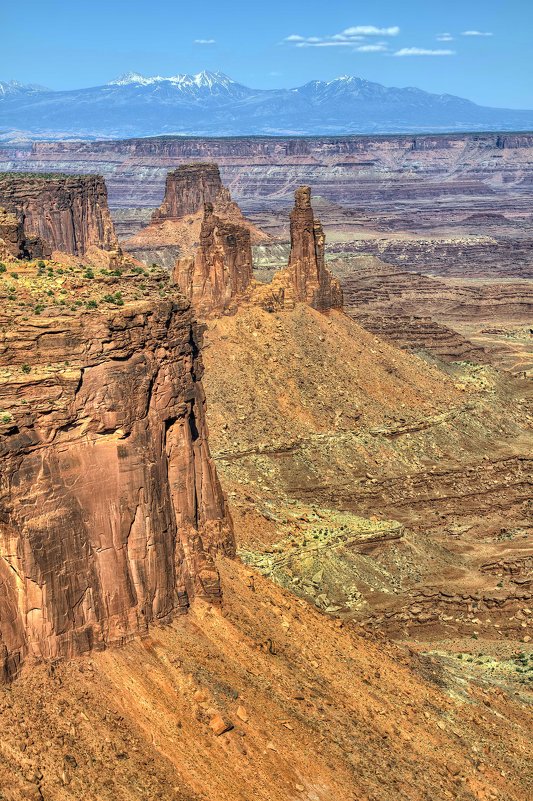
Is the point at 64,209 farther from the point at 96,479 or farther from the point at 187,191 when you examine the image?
the point at 96,479

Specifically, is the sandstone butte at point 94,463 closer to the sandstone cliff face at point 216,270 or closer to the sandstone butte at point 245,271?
the sandstone cliff face at point 216,270

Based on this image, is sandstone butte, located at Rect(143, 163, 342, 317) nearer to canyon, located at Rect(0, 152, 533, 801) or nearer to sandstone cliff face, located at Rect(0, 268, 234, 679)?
canyon, located at Rect(0, 152, 533, 801)

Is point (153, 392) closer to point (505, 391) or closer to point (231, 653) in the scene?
point (231, 653)

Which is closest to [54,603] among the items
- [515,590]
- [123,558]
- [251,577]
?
[123,558]

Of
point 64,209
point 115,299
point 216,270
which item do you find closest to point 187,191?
point 64,209

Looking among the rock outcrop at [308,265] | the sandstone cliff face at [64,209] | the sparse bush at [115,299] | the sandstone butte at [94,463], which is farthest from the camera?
the sandstone cliff face at [64,209]

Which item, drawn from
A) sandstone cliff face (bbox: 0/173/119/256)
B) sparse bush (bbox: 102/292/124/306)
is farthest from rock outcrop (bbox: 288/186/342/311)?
sparse bush (bbox: 102/292/124/306)

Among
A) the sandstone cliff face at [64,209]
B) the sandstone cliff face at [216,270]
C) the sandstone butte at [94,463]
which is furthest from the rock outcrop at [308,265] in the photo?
the sandstone butte at [94,463]
